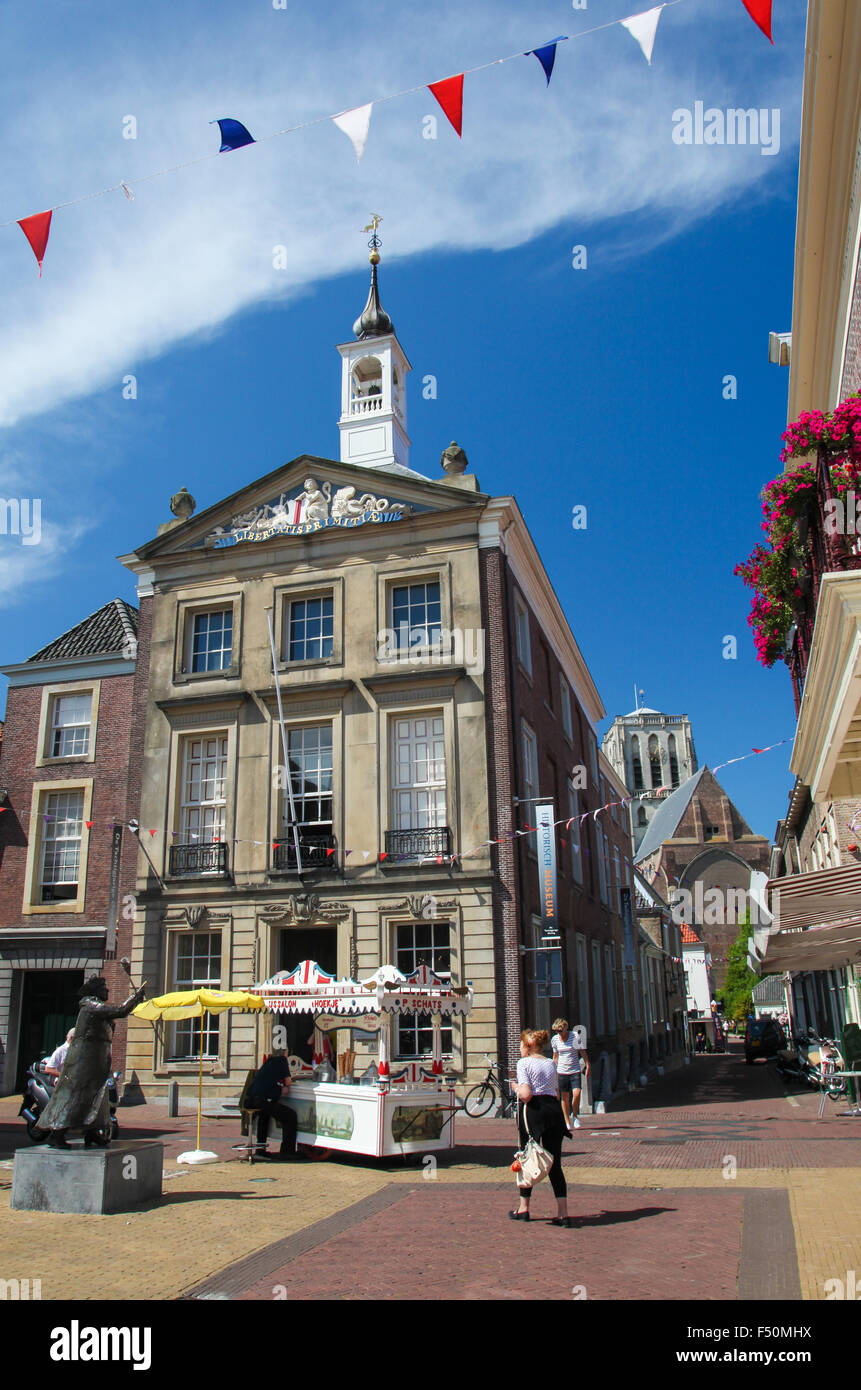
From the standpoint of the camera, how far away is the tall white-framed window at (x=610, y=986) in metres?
31.0

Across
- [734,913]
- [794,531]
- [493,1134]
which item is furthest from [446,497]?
[734,913]

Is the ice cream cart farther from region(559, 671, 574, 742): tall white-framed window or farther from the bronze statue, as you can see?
region(559, 671, 574, 742): tall white-framed window

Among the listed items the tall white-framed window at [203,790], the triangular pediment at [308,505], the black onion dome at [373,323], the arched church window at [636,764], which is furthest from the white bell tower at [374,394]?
the arched church window at [636,764]

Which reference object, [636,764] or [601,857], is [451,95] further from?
[636,764]

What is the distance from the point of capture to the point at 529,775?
A: 23.2 meters

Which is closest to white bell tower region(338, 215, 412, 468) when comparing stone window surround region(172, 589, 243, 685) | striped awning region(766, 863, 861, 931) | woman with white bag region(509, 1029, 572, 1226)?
stone window surround region(172, 589, 243, 685)

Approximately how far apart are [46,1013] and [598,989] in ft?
52.0

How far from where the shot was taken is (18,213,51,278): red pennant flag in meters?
10.2

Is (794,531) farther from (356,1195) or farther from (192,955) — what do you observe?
(192,955)

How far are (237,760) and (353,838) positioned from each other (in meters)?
3.56

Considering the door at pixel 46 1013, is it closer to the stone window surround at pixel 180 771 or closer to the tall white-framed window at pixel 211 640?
the stone window surround at pixel 180 771

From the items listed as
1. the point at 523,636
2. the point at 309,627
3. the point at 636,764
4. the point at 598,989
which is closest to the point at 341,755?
the point at 309,627

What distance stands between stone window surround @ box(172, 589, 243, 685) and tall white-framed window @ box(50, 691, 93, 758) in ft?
12.4

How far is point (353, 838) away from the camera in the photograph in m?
21.0
